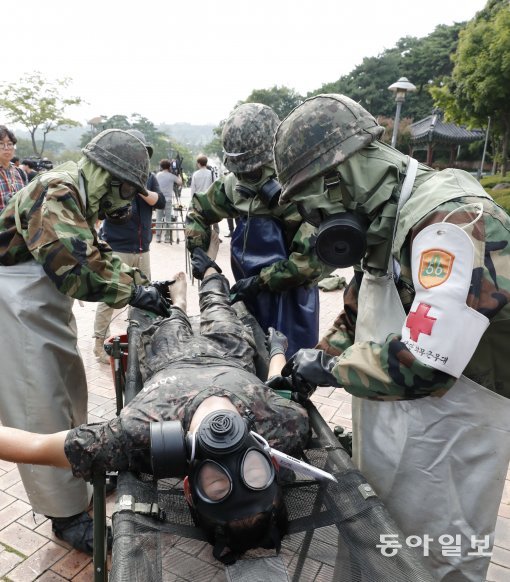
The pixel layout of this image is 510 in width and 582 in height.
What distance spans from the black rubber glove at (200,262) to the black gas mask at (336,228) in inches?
76.5

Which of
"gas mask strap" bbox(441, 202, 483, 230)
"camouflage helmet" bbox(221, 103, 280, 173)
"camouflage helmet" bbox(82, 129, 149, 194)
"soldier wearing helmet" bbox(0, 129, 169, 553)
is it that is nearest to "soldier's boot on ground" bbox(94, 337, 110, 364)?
"soldier wearing helmet" bbox(0, 129, 169, 553)

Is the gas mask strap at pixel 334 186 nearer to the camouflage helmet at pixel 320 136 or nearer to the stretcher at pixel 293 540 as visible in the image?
the camouflage helmet at pixel 320 136

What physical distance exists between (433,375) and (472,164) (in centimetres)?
3086

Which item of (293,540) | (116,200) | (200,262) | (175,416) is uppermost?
(116,200)

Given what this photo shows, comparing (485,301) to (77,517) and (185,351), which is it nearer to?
(185,351)

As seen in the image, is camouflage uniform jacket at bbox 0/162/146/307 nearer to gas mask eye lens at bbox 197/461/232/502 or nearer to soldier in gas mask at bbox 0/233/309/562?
soldier in gas mask at bbox 0/233/309/562

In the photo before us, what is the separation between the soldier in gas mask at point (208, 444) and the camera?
1.60 metres

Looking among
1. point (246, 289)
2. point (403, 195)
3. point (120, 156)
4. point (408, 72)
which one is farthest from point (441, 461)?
point (408, 72)

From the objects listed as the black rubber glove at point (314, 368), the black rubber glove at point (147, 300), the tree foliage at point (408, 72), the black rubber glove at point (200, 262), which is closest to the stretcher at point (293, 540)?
the black rubber glove at point (314, 368)

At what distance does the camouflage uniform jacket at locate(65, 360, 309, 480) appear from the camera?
1.82 m

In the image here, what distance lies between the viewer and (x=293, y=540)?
1.68 m

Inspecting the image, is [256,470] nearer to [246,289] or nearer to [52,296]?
[52,296]

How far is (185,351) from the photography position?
2.78 metres

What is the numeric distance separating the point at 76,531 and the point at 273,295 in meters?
1.84
